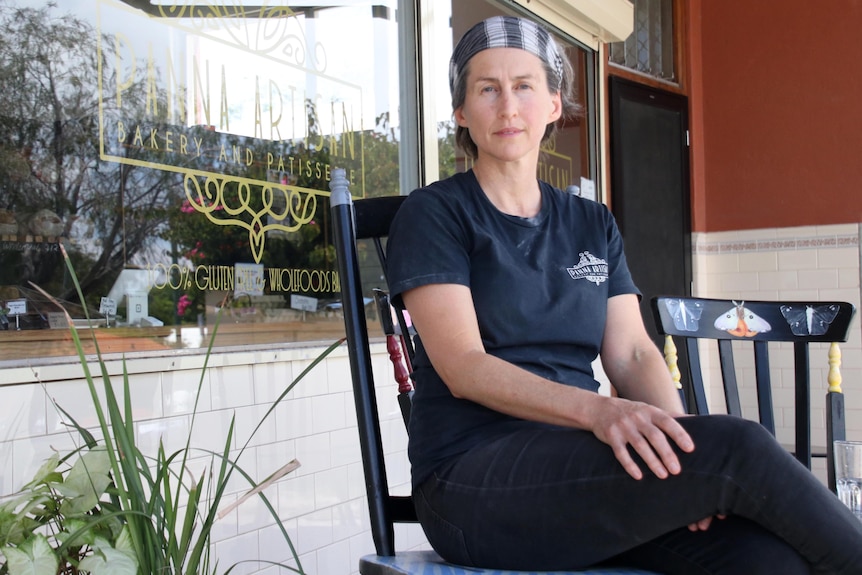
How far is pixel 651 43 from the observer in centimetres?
547

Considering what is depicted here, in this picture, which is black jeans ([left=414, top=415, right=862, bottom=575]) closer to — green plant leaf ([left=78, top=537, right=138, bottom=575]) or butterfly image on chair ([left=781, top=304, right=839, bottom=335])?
green plant leaf ([left=78, top=537, right=138, bottom=575])

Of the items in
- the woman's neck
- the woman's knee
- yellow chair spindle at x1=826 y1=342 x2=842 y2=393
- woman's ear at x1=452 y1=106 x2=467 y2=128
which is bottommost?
yellow chair spindle at x1=826 y1=342 x2=842 y2=393

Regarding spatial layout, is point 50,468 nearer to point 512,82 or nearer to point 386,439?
point 512,82

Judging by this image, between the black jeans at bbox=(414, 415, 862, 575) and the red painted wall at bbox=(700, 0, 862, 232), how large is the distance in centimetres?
457

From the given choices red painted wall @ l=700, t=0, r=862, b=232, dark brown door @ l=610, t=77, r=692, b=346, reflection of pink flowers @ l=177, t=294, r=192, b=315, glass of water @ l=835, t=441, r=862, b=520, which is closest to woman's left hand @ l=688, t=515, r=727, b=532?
glass of water @ l=835, t=441, r=862, b=520

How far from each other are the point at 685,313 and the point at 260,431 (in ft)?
3.74

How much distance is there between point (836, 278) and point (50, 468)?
473 cm

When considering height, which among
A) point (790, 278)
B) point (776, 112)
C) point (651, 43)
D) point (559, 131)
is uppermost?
point (651, 43)

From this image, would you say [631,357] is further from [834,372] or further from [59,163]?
[59,163]

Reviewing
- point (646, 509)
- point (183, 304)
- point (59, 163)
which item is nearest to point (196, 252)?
point (183, 304)

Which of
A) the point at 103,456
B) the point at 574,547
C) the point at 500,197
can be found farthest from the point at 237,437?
the point at 574,547

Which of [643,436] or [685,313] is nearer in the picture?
[643,436]

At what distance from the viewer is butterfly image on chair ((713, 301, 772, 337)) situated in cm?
200

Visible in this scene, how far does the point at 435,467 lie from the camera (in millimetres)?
1259
